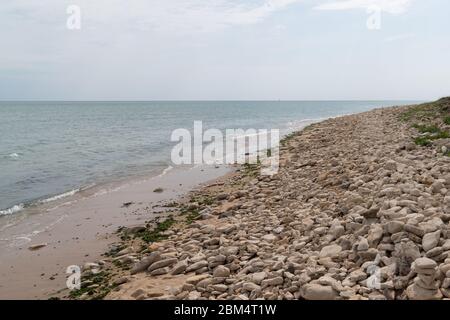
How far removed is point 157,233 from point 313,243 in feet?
18.5

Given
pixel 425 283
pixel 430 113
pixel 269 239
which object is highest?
pixel 430 113

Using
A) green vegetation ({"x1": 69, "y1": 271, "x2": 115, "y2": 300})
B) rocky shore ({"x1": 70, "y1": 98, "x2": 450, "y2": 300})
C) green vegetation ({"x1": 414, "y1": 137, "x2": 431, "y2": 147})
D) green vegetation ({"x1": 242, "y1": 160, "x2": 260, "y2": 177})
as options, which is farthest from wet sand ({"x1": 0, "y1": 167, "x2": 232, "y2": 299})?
green vegetation ({"x1": 414, "y1": 137, "x2": 431, "y2": 147})

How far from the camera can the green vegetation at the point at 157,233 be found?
11.3 meters

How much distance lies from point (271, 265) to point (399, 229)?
218 centimetres

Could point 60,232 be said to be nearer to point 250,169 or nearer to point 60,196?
point 60,196

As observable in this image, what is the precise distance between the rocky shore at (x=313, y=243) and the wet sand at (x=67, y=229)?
854 millimetres

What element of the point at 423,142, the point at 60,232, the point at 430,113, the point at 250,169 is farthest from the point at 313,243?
the point at 430,113

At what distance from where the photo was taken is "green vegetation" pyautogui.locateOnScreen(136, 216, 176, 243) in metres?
11.3

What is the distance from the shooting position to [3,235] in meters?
12.7

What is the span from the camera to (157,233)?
38.4 ft

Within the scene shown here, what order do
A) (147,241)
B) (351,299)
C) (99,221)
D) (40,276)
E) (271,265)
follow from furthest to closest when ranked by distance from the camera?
1. (99,221)
2. (147,241)
3. (40,276)
4. (271,265)
5. (351,299)

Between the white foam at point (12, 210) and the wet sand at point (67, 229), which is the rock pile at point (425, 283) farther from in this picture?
the white foam at point (12, 210)
